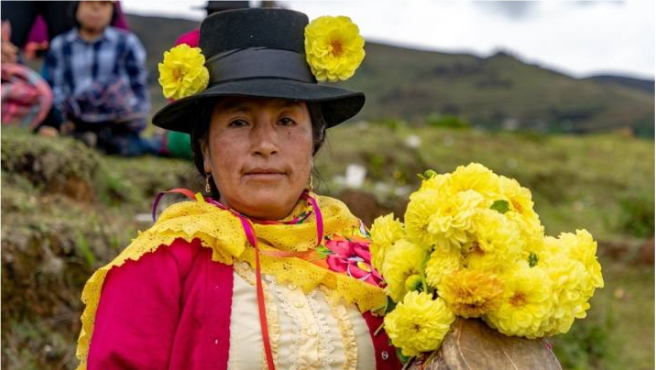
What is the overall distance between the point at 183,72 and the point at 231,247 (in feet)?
1.67

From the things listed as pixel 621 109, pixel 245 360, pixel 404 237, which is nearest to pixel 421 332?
pixel 404 237

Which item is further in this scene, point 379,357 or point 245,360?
point 379,357

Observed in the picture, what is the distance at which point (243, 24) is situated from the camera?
2.38 metres

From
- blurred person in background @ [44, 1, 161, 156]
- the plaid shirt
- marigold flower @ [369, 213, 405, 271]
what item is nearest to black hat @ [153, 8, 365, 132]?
marigold flower @ [369, 213, 405, 271]

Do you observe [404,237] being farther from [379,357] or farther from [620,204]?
[620,204]

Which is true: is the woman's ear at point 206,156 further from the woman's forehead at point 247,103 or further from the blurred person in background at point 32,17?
the blurred person in background at point 32,17

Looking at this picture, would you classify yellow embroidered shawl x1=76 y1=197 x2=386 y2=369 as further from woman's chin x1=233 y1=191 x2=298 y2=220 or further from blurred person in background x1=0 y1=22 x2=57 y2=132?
blurred person in background x1=0 y1=22 x2=57 y2=132

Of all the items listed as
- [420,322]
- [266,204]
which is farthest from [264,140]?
[420,322]

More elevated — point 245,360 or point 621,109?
point 245,360

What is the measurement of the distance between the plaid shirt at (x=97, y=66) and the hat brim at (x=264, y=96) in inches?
149

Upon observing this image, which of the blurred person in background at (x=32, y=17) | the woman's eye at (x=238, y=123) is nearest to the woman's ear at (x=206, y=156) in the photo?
the woman's eye at (x=238, y=123)

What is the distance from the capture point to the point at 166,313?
210cm

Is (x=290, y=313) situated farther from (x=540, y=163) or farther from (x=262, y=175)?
(x=540, y=163)

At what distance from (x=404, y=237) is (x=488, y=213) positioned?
0.87 ft
